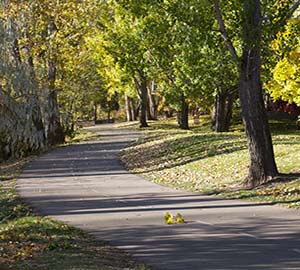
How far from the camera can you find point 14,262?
9.34 meters

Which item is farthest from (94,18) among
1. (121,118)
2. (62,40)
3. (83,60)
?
(121,118)

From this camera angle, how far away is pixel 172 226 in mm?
12508

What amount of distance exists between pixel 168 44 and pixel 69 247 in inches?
1159

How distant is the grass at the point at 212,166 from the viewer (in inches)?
629

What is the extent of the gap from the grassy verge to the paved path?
376mm

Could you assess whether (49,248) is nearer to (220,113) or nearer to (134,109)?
(220,113)

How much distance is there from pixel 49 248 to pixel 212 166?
11678 millimetres

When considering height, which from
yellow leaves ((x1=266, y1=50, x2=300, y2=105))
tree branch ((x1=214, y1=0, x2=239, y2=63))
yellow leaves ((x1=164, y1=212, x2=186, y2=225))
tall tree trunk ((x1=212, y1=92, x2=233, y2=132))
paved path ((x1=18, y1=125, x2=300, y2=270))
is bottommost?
paved path ((x1=18, y1=125, x2=300, y2=270))

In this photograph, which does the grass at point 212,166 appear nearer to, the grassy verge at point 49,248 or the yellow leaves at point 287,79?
the yellow leaves at point 287,79

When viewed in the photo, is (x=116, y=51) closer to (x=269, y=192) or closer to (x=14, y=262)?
(x=269, y=192)

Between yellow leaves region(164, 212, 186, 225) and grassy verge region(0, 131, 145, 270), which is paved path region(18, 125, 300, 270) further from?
grassy verge region(0, 131, 145, 270)

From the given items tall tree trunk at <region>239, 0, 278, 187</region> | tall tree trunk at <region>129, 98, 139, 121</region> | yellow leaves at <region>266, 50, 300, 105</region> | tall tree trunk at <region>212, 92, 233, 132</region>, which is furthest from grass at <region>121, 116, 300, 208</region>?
tall tree trunk at <region>129, 98, 139, 121</region>

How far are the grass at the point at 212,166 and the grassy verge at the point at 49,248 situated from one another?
4.98m

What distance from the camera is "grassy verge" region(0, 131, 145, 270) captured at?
9.20m
